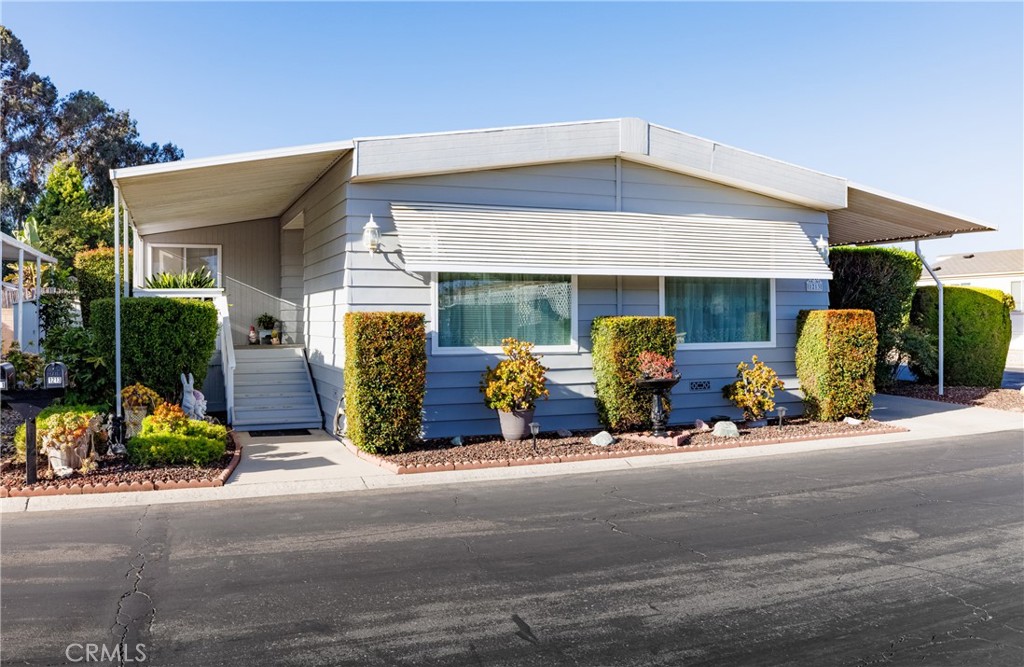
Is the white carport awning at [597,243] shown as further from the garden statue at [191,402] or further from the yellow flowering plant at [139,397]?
the yellow flowering plant at [139,397]

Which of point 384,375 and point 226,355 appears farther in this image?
point 226,355

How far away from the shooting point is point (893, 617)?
3971 mm

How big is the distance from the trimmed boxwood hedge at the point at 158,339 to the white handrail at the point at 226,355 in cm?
73

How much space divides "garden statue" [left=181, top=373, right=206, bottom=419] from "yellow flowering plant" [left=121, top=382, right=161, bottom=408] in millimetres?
426

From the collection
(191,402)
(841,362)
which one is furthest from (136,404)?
(841,362)

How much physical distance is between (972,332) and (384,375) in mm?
12734

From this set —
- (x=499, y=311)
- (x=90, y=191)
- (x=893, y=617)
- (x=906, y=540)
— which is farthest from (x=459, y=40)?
(x=90, y=191)

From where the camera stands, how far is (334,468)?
7785 mm

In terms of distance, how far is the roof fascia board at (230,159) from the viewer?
7.61 m

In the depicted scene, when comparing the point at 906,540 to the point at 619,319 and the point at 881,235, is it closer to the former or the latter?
the point at 619,319

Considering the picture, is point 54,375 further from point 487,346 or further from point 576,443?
point 576,443

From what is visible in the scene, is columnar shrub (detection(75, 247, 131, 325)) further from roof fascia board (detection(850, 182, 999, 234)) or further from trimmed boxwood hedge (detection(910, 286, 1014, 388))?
trimmed boxwood hedge (detection(910, 286, 1014, 388))

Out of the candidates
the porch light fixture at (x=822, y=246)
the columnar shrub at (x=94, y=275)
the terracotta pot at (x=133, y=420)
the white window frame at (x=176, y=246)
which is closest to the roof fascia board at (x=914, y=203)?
the porch light fixture at (x=822, y=246)

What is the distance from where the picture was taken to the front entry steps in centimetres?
1015
